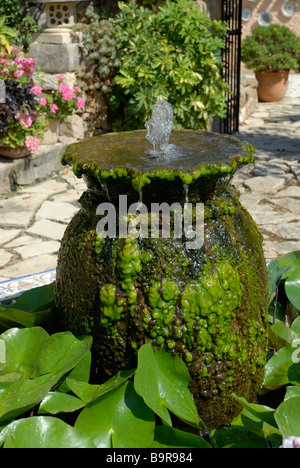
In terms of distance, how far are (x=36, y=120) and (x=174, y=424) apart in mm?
3940

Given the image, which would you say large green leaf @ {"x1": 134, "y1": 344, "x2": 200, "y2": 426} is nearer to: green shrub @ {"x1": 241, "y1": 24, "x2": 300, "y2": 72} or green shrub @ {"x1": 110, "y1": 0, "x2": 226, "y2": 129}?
green shrub @ {"x1": 110, "y1": 0, "x2": 226, "y2": 129}

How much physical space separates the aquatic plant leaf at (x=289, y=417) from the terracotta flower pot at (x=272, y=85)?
9.41 metres

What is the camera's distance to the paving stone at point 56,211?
4140mm

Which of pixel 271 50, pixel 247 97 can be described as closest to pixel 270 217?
pixel 247 97

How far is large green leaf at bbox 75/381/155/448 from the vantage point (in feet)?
4.12

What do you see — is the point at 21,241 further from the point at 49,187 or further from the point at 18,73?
the point at 18,73

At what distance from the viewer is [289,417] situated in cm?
122

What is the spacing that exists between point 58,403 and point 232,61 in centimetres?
666

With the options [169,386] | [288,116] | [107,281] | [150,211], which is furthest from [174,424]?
[288,116]

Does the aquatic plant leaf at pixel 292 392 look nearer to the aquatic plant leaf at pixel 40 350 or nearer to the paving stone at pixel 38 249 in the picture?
the aquatic plant leaf at pixel 40 350

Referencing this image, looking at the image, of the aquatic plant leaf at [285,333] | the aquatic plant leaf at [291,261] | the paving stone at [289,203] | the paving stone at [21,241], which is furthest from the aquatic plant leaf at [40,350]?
the paving stone at [289,203]

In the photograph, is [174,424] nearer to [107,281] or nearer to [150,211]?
[107,281]

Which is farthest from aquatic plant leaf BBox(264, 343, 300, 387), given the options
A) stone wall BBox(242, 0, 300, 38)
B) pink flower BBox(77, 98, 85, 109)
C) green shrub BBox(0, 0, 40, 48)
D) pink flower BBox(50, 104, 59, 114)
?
stone wall BBox(242, 0, 300, 38)

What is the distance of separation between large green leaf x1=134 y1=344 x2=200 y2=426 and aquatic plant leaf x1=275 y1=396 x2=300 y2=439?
212 millimetres
